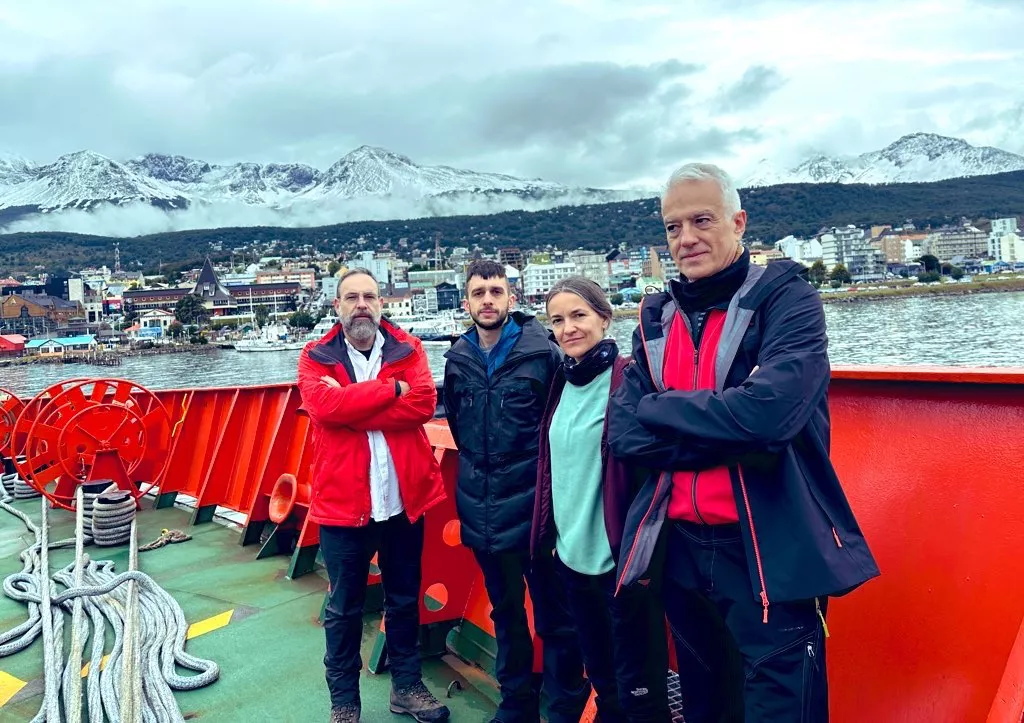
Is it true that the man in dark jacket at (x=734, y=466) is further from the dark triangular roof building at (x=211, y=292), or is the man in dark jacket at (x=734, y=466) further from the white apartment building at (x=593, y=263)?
the dark triangular roof building at (x=211, y=292)

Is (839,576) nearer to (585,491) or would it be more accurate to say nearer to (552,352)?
(585,491)

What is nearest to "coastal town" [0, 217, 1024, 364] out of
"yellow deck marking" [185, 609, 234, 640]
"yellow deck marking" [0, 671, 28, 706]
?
"yellow deck marking" [185, 609, 234, 640]

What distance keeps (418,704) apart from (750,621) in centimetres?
166

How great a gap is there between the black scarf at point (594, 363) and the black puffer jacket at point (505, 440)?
0.76 ft

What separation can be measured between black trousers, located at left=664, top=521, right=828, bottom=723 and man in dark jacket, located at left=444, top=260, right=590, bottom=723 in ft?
2.43

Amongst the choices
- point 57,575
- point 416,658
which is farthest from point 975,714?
point 57,575

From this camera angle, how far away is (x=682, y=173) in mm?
1702

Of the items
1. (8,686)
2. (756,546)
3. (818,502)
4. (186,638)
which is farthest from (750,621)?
(8,686)

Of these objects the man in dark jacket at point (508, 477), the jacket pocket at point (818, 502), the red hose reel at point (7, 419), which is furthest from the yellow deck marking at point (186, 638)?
the red hose reel at point (7, 419)

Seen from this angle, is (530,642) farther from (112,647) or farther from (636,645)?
(112,647)

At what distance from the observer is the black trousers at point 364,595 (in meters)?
2.73

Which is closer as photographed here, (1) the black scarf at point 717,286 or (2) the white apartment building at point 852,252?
(1) the black scarf at point 717,286

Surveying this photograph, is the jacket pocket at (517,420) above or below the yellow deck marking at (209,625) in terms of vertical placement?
above

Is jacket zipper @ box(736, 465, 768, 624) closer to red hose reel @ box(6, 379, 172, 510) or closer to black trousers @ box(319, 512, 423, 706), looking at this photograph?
black trousers @ box(319, 512, 423, 706)
